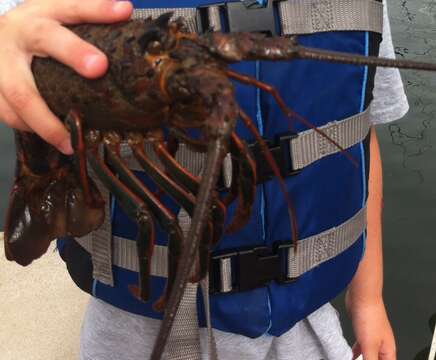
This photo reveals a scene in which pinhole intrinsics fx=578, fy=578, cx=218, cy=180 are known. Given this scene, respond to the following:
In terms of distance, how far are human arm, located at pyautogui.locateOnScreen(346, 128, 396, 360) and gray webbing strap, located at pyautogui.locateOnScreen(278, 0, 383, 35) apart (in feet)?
1.72

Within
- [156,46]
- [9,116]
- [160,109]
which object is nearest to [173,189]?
[160,109]

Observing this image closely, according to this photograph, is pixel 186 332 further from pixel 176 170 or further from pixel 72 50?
pixel 72 50

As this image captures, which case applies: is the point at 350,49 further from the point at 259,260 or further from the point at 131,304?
the point at 131,304

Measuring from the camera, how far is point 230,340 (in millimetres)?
1915

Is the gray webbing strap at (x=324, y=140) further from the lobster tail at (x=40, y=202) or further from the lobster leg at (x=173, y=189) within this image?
the lobster tail at (x=40, y=202)

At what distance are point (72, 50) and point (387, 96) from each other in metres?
1.32

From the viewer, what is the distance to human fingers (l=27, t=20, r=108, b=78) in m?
1.32

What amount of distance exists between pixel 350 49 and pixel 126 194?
870 millimetres

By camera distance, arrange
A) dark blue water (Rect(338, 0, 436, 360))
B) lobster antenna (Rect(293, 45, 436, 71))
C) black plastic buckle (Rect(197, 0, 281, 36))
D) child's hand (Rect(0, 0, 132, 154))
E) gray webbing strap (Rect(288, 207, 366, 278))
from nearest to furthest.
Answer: lobster antenna (Rect(293, 45, 436, 71)), child's hand (Rect(0, 0, 132, 154)), black plastic buckle (Rect(197, 0, 281, 36)), gray webbing strap (Rect(288, 207, 366, 278)), dark blue water (Rect(338, 0, 436, 360))

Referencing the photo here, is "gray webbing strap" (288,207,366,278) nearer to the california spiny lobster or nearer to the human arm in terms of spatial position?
the human arm

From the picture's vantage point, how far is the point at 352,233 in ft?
6.63

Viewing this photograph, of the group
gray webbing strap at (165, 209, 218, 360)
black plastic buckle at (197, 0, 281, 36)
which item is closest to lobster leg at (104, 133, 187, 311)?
gray webbing strap at (165, 209, 218, 360)

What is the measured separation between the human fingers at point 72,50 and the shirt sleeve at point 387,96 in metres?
1.20

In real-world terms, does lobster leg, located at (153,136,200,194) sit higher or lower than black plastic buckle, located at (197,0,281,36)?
lower
